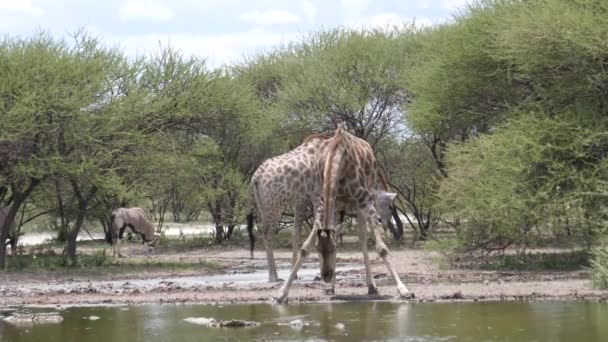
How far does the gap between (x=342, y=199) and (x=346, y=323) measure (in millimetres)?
3591

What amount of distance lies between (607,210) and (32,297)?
10.2m

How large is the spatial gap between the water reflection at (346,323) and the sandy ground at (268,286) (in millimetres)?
A: 860

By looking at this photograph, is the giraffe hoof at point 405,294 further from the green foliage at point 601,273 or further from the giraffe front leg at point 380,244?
the green foliage at point 601,273

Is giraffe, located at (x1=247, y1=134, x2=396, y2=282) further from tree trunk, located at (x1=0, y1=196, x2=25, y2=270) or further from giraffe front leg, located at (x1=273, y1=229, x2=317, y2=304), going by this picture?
tree trunk, located at (x1=0, y1=196, x2=25, y2=270)

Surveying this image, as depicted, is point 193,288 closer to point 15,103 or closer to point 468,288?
point 468,288

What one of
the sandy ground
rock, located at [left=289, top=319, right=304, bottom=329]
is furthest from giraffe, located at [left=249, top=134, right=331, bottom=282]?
rock, located at [left=289, top=319, right=304, bottom=329]

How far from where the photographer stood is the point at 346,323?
1266cm

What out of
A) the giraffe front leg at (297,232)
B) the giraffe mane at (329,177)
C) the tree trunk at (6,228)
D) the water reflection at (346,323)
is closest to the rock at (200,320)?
the water reflection at (346,323)

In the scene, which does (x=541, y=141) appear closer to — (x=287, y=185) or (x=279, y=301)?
(x=287, y=185)

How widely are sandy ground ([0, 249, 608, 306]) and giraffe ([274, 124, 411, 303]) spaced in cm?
55

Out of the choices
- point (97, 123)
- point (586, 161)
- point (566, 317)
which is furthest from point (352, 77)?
point (566, 317)

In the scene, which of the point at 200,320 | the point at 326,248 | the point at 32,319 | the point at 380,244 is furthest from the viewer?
the point at 380,244

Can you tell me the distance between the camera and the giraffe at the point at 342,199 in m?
14.6

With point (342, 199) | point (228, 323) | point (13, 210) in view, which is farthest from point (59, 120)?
point (228, 323)
